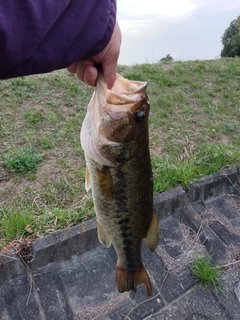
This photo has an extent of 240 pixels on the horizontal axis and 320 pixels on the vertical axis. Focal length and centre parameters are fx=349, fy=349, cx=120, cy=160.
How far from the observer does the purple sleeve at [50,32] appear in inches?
48.7

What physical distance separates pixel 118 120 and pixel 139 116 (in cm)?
11

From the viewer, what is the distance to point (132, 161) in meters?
1.91

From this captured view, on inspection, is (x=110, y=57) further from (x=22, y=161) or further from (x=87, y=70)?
(x=22, y=161)

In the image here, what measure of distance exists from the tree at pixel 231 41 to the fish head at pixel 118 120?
1917 cm

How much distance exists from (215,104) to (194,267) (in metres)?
3.37

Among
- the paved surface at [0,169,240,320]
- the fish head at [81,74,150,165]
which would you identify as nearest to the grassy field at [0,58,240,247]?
the paved surface at [0,169,240,320]

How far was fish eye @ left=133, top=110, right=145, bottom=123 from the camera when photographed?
1811 mm

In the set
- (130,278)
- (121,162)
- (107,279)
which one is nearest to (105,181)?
(121,162)

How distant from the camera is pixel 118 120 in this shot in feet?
6.00

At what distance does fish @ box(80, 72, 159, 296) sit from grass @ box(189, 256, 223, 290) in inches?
33.4

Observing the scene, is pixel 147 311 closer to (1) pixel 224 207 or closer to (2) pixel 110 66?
(1) pixel 224 207

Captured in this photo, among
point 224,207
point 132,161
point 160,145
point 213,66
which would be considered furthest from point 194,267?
point 213,66

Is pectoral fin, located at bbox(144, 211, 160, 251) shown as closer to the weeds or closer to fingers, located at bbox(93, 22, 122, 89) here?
fingers, located at bbox(93, 22, 122, 89)

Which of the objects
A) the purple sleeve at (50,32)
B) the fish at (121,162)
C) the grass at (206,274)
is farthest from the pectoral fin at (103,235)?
the purple sleeve at (50,32)
